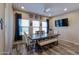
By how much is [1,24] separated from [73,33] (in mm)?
1454

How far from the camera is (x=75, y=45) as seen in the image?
1795 mm

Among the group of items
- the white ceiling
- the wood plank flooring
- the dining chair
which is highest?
the white ceiling

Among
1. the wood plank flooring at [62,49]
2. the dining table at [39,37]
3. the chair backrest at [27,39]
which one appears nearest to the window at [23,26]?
the chair backrest at [27,39]

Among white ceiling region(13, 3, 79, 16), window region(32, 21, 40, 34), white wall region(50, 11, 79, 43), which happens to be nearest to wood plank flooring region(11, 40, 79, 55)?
white wall region(50, 11, 79, 43)

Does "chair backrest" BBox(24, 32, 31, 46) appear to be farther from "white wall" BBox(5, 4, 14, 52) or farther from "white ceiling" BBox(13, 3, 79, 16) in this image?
"white ceiling" BBox(13, 3, 79, 16)

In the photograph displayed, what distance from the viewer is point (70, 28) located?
1898 mm

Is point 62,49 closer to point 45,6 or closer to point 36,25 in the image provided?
point 36,25

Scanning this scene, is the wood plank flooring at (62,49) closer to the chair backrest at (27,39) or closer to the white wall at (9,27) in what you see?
the chair backrest at (27,39)

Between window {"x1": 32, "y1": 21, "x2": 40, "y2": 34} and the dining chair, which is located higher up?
window {"x1": 32, "y1": 21, "x2": 40, "y2": 34}

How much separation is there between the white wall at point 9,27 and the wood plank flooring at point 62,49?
0.48 m

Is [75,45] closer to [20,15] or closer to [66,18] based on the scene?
[66,18]

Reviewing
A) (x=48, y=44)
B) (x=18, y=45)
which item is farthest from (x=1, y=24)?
(x=48, y=44)

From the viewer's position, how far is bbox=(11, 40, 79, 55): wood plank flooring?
1742 mm

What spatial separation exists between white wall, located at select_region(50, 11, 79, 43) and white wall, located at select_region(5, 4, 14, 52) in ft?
2.76
